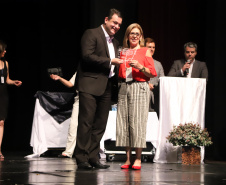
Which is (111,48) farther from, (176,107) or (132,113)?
(176,107)

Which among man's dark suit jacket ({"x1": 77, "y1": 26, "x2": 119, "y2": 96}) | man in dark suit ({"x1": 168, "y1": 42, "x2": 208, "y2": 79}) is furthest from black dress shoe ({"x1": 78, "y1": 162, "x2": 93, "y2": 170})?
man in dark suit ({"x1": 168, "y1": 42, "x2": 208, "y2": 79})

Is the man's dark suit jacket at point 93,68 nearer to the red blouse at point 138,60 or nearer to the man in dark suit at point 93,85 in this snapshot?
the man in dark suit at point 93,85

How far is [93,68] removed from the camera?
4.61 metres

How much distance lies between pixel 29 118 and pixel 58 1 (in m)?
2.17

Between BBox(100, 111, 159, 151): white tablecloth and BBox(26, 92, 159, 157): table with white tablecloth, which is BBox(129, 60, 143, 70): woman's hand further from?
BBox(26, 92, 159, 157): table with white tablecloth

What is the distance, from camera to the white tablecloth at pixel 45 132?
704 cm

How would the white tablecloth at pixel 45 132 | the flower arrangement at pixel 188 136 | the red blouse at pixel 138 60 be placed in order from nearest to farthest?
1. the red blouse at pixel 138 60
2. the flower arrangement at pixel 188 136
3. the white tablecloth at pixel 45 132

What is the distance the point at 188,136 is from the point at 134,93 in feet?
4.55

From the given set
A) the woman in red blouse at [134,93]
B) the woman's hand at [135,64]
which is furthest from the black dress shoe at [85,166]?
the woman's hand at [135,64]

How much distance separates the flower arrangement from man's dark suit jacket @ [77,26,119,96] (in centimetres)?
160

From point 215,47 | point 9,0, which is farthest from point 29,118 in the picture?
point 215,47

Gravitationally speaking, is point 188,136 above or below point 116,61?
below

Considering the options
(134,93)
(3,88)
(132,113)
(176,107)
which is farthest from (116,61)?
(3,88)

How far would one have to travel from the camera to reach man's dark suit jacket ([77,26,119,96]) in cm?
454
